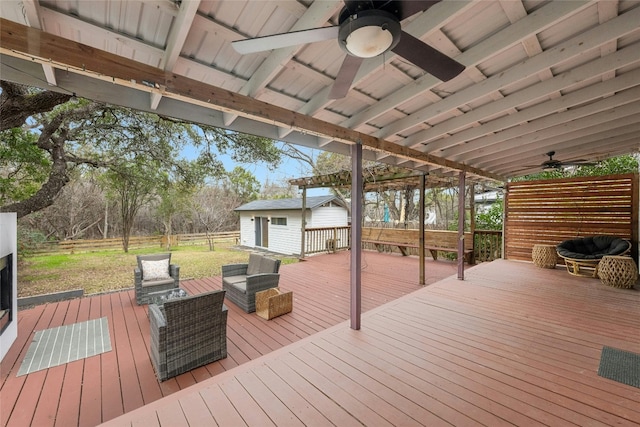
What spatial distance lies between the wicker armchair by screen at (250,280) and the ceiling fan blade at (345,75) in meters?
3.10

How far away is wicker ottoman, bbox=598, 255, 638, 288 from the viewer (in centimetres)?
461

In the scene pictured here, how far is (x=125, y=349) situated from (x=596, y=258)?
8.31m

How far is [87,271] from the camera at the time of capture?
7.11 m

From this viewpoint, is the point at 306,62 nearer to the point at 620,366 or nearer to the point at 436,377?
the point at 436,377

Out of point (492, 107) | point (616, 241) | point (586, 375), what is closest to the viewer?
point (586, 375)

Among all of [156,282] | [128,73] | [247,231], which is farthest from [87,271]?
[128,73]

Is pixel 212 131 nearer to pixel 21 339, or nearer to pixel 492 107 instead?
pixel 21 339

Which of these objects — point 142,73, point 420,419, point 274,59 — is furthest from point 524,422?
point 142,73

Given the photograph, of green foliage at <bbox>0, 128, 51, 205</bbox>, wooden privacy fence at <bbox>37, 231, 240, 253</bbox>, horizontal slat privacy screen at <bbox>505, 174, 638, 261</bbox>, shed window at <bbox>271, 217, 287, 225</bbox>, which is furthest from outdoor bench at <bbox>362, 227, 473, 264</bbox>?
wooden privacy fence at <bbox>37, 231, 240, 253</bbox>

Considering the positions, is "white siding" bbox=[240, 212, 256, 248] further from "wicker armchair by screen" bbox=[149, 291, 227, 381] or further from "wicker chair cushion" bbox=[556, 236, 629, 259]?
"wicker chair cushion" bbox=[556, 236, 629, 259]

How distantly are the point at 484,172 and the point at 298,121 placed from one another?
5.60 m

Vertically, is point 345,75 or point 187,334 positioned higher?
point 345,75

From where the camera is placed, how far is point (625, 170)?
24.3 feet

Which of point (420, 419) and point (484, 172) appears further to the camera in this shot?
point (484, 172)
